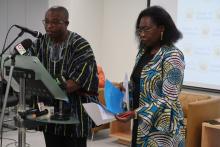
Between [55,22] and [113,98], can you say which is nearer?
[113,98]

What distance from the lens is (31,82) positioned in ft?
6.17

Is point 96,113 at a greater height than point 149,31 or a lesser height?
lesser

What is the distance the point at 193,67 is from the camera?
4.32 m

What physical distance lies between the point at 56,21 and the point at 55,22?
0.01m

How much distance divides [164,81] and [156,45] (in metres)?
0.24

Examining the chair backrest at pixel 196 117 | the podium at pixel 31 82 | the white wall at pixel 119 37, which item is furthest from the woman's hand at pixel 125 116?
the white wall at pixel 119 37

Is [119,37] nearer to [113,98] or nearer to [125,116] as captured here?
[113,98]

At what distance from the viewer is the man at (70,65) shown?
2.06 m

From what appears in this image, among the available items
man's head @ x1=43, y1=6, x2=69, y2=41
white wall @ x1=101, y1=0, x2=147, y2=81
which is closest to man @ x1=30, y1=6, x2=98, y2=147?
man's head @ x1=43, y1=6, x2=69, y2=41

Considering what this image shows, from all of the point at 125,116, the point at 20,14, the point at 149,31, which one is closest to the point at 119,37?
the point at 20,14

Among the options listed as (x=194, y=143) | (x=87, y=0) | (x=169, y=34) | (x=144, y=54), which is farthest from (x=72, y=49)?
(x=87, y=0)

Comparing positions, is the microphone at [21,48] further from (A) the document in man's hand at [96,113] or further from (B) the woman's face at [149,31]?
(B) the woman's face at [149,31]

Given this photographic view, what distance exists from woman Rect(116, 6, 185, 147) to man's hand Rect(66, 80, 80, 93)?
0.35 m

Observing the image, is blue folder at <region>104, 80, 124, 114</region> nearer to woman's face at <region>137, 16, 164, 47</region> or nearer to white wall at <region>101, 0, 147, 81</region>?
woman's face at <region>137, 16, 164, 47</region>
